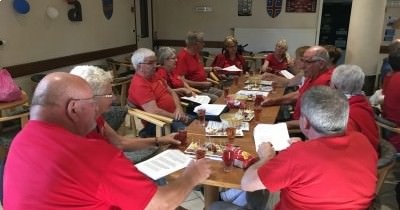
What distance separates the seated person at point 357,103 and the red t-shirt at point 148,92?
1.50 meters

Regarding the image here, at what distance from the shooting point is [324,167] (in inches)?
50.6

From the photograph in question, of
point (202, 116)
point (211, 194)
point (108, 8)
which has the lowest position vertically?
point (211, 194)

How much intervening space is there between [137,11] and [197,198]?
5.14 m

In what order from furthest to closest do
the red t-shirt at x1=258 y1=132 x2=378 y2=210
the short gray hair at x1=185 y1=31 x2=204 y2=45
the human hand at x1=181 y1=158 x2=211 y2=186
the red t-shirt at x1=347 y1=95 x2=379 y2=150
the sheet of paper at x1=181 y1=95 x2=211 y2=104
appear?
the short gray hair at x1=185 y1=31 x2=204 y2=45
the sheet of paper at x1=181 y1=95 x2=211 y2=104
the red t-shirt at x1=347 y1=95 x2=379 y2=150
the human hand at x1=181 y1=158 x2=211 y2=186
the red t-shirt at x1=258 y1=132 x2=378 y2=210

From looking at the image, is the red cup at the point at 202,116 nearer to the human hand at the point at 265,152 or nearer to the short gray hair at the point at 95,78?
the human hand at the point at 265,152

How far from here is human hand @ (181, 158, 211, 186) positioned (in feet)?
4.85

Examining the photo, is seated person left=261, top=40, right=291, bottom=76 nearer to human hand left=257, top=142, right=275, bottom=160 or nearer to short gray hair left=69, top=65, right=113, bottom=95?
human hand left=257, top=142, right=275, bottom=160

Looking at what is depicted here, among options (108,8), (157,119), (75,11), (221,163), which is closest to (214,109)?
(157,119)

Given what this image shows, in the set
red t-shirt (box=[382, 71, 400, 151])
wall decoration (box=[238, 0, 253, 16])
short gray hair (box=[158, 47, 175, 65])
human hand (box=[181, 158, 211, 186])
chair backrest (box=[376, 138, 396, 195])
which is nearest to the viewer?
human hand (box=[181, 158, 211, 186])

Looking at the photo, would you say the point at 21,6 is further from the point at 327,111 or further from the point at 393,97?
the point at 393,97

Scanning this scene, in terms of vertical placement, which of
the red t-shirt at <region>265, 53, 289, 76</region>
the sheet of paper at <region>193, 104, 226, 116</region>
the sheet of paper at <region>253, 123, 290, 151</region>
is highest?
the red t-shirt at <region>265, 53, 289, 76</region>

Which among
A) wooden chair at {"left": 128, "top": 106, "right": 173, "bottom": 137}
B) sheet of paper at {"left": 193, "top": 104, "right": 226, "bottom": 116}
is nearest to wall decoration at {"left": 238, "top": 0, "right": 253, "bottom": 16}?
sheet of paper at {"left": 193, "top": 104, "right": 226, "bottom": 116}

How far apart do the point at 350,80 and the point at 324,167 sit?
94 cm

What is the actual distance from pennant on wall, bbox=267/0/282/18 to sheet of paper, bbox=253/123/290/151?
4982 mm
